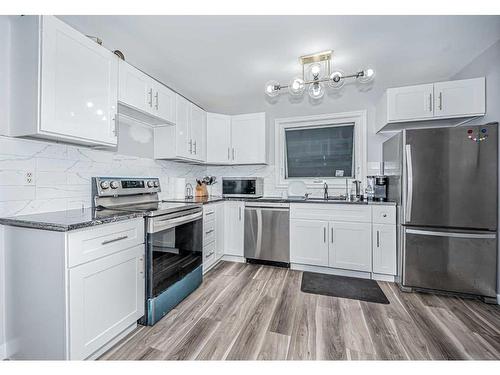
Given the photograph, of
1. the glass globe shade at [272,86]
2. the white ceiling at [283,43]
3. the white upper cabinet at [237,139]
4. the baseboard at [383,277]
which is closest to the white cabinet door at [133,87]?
the white ceiling at [283,43]

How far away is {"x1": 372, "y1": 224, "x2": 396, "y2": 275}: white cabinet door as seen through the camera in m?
2.64

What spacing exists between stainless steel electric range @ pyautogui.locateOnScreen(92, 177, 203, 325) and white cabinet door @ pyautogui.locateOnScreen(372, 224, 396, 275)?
6.62 feet

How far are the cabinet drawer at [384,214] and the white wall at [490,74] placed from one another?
94cm

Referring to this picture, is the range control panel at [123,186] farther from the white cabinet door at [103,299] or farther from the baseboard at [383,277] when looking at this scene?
the baseboard at [383,277]

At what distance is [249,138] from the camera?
11.9 feet

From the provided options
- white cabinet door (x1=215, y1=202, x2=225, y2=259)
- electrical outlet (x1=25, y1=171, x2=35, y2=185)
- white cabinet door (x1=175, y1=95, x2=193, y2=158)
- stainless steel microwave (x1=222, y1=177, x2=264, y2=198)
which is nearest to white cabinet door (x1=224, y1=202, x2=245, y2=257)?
white cabinet door (x1=215, y1=202, x2=225, y2=259)

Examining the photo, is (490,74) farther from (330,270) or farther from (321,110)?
(330,270)

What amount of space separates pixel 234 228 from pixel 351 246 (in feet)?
5.03

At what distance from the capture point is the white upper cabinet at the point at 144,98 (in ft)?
6.78

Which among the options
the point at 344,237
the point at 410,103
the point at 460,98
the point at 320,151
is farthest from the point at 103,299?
the point at 460,98

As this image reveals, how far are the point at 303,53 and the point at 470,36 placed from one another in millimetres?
1375

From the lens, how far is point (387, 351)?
1.56 meters

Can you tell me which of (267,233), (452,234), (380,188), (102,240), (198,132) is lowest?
(267,233)
